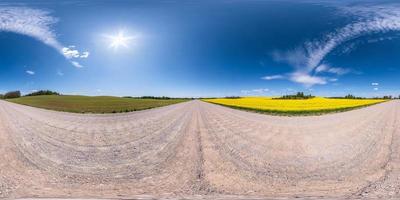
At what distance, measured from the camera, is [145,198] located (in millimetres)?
4793

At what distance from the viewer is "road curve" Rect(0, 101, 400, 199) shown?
545 centimetres

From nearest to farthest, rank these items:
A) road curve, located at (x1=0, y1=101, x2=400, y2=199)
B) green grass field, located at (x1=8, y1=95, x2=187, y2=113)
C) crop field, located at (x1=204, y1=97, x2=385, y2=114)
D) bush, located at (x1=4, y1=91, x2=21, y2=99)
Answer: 1. road curve, located at (x1=0, y1=101, x2=400, y2=199)
2. bush, located at (x1=4, y1=91, x2=21, y2=99)
3. green grass field, located at (x1=8, y1=95, x2=187, y2=113)
4. crop field, located at (x1=204, y1=97, x2=385, y2=114)

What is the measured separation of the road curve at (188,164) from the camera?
17.9 ft

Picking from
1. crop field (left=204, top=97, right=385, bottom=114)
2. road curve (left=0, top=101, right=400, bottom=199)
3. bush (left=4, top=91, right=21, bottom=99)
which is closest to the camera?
road curve (left=0, top=101, right=400, bottom=199)

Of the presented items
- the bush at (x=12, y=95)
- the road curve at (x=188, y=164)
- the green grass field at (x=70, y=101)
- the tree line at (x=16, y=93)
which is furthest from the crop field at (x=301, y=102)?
the bush at (x=12, y=95)

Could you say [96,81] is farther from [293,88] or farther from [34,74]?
[293,88]

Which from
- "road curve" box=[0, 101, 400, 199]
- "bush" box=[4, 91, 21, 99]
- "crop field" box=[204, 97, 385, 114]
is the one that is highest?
"bush" box=[4, 91, 21, 99]

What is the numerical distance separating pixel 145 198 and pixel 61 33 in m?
3.42

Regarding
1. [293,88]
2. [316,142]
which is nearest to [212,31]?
[293,88]

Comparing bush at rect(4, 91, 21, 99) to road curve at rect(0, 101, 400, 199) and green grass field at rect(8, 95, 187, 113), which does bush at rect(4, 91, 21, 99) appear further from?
road curve at rect(0, 101, 400, 199)

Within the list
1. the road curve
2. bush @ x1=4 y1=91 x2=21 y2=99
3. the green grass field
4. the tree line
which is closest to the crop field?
the road curve

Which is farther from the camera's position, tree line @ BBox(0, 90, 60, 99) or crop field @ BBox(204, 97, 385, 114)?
crop field @ BBox(204, 97, 385, 114)

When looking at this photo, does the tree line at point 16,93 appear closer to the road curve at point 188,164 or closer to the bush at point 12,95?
the bush at point 12,95

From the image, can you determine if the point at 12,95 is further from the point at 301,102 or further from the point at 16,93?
the point at 301,102
